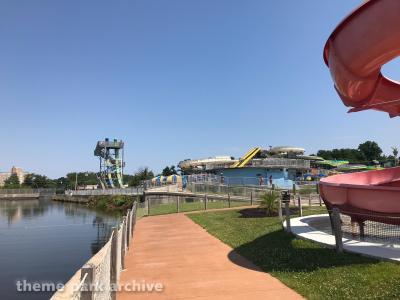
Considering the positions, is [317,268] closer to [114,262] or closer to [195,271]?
[195,271]

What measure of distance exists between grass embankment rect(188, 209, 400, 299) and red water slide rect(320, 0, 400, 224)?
1.66m

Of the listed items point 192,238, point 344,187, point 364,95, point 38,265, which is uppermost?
point 364,95

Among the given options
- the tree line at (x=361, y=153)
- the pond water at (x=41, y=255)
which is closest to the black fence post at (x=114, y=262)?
the pond water at (x=41, y=255)

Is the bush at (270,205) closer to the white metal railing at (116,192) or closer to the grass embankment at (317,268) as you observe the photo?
the grass embankment at (317,268)

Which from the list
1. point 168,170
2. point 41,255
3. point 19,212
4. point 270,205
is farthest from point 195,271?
point 168,170

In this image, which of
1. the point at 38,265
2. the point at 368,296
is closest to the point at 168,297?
the point at 368,296

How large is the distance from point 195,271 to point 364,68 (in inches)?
227

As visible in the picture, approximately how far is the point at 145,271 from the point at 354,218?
5854 millimetres

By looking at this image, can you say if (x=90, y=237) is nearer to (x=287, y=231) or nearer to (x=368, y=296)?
(x=287, y=231)

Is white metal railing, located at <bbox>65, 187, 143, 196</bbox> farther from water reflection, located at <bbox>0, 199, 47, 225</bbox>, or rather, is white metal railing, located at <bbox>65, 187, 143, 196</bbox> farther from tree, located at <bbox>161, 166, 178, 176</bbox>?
tree, located at <bbox>161, 166, 178, 176</bbox>

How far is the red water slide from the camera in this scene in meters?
6.94

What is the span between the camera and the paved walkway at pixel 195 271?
730 cm

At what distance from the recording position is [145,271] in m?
9.46

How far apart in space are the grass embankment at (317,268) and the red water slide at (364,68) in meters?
1.66
